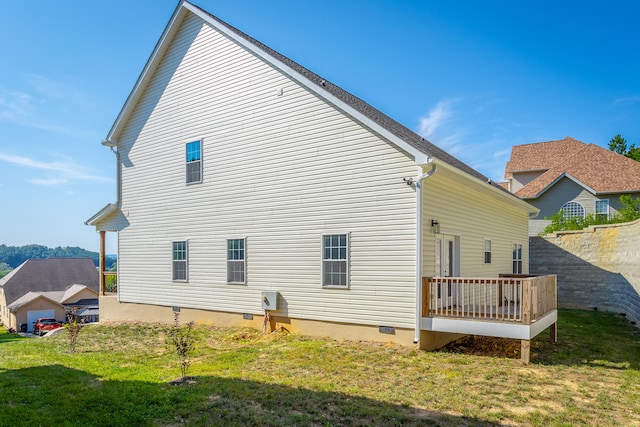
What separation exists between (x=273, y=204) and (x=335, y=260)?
2.43 m

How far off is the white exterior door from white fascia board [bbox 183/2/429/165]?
2.57m

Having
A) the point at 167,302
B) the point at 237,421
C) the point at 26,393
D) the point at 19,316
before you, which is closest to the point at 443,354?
the point at 237,421

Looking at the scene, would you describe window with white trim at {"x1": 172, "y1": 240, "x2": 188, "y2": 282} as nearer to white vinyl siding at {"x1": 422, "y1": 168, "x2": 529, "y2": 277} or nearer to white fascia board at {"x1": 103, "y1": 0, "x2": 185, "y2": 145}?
white fascia board at {"x1": 103, "y1": 0, "x2": 185, "y2": 145}

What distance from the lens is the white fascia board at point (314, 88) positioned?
877 centimetres

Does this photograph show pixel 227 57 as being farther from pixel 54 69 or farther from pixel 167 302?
pixel 167 302

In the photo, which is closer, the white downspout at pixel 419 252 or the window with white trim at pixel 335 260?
the white downspout at pixel 419 252

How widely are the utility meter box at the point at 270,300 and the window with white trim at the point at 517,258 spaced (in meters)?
9.88

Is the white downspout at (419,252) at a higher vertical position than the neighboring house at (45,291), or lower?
higher

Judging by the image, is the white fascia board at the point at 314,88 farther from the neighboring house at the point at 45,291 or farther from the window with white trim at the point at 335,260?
the neighboring house at the point at 45,291

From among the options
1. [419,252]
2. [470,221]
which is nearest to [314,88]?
[419,252]

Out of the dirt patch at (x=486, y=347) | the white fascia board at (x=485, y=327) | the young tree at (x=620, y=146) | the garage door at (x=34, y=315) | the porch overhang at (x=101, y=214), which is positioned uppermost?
the young tree at (x=620, y=146)

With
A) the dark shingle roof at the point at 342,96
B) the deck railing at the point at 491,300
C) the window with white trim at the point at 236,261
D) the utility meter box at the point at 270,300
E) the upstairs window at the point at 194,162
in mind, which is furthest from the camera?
the upstairs window at the point at 194,162

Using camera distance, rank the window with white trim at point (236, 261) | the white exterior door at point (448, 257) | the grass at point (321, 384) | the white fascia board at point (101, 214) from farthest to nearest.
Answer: the white fascia board at point (101, 214) → the window with white trim at point (236, 261) → the white exterior door at point (448, 257) → the grass at point (321, 384)

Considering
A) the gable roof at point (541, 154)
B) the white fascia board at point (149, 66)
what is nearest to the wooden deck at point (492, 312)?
the white fascia board at point (149, 66)
